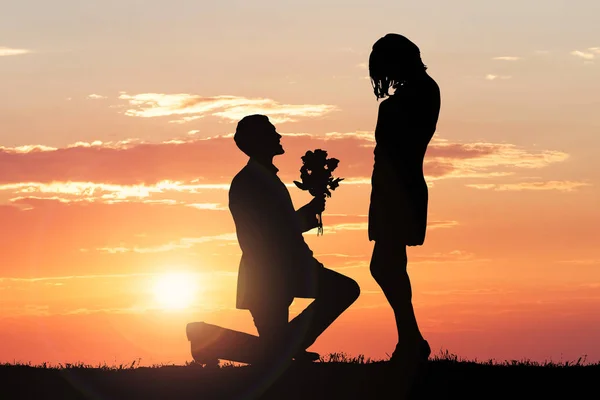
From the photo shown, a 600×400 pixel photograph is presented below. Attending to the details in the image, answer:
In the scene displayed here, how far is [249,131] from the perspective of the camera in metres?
11.9

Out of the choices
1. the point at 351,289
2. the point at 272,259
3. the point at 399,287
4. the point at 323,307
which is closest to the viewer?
the point at 399,287

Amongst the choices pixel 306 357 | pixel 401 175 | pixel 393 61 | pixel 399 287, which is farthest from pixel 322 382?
pixel 393 61

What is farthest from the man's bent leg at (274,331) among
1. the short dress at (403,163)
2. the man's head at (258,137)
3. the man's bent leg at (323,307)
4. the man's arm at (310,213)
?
the man's head at (258,137)

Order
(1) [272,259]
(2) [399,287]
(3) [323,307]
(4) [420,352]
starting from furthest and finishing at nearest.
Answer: (3) [323,307]
(1) [272,259]
(4) [420,352]
(2) [399,287]

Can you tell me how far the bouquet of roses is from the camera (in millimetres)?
12195

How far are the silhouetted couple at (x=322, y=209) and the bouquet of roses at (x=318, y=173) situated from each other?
0.14 metres

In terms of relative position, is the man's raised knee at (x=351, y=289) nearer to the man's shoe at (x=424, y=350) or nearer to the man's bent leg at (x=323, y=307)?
the man's bent leg at (x=323, y=307)

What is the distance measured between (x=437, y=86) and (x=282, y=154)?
83.1 inches

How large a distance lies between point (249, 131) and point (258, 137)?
137 millimetres

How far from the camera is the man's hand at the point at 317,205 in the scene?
12.2 metres

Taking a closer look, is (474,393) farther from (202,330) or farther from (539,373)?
(202,330)

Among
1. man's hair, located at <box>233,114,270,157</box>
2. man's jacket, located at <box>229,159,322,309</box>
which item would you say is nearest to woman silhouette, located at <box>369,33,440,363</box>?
man's jacket, located at <box>229,159,322,309</box>

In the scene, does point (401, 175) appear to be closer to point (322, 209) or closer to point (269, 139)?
point (322, 209)

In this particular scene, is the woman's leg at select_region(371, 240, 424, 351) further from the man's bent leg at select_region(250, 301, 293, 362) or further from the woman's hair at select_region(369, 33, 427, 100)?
the woman's hair at select_region(369, 33, 427, 100)
